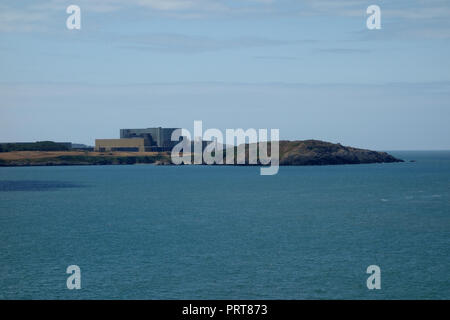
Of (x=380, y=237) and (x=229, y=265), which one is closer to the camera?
(x=229, y=265)

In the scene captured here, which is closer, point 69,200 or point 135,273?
point 135,273

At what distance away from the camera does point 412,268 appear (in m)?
52.1

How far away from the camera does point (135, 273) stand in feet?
164

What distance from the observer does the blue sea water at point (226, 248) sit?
45613 mm

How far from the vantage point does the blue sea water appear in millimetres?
45613

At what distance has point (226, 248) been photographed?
2414 inches

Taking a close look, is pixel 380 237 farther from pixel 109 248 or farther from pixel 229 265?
pixel 109 248
